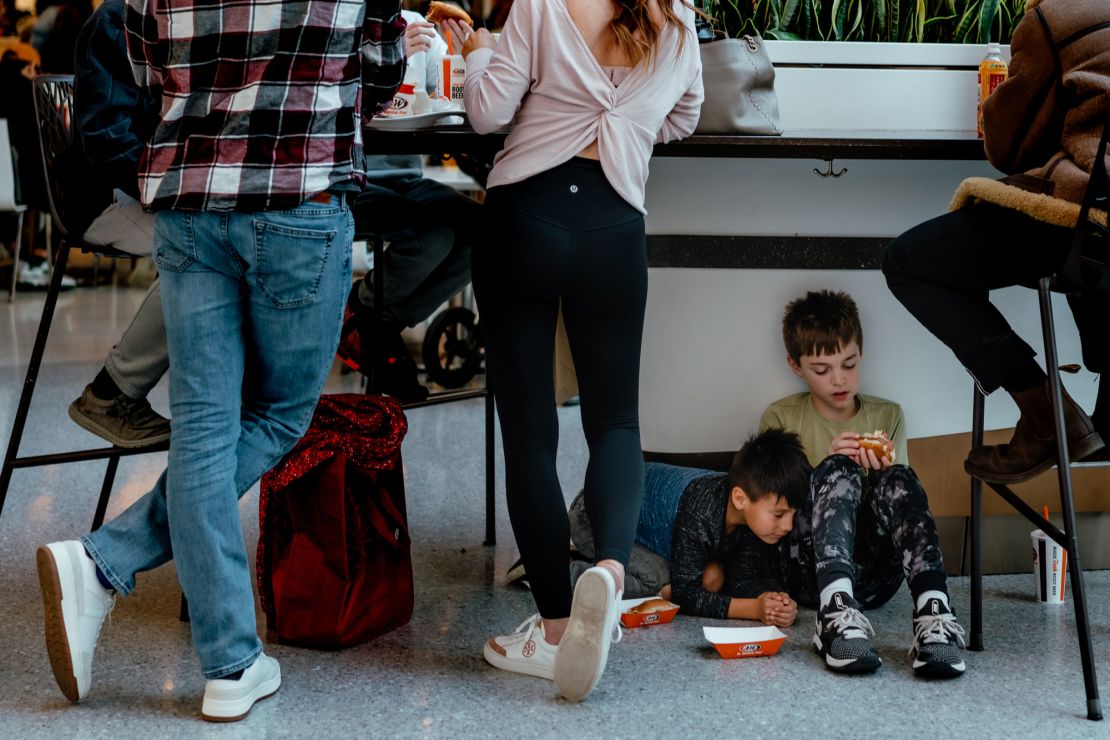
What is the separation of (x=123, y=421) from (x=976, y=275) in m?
1.64

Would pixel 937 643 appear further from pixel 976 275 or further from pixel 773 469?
pixel 976 275

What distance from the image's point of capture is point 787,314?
9.05ft

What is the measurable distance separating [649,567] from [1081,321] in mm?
1015

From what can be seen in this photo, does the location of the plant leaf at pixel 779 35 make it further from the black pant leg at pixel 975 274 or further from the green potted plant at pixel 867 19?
the black pant leg at pixel 975 274

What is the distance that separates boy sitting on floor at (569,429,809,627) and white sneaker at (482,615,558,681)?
0.38 m

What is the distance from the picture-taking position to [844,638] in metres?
2.30

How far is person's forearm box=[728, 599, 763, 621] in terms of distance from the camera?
255 centimetres

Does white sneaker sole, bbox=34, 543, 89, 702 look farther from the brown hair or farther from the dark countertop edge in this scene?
the brown hair

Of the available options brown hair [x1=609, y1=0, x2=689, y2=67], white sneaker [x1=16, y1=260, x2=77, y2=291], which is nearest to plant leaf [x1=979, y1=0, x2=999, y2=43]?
brown hair [x1=609, y1=0, x2=689, y2=67]

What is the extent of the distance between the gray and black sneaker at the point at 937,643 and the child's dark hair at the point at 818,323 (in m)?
0.63

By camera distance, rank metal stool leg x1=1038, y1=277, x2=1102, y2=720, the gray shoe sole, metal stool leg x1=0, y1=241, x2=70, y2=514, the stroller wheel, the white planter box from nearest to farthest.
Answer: metal stool leg x1=1038, y1=277, x2=1102, y2=720, the gray shoe sole, metal stool leg x1=0, y1=241, x2=70, y2=514, the white planter box, the stroller wheel

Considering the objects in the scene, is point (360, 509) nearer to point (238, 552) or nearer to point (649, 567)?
point (238, 552)

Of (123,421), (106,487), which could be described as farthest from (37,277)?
(123,421)

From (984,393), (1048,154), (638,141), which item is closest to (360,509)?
(638,141)
